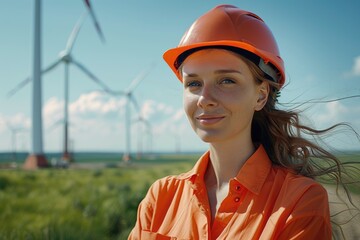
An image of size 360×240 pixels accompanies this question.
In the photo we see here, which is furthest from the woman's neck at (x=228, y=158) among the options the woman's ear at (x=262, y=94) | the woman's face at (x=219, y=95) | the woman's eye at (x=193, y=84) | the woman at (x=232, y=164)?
the woman's eye at (x=193, y=84)

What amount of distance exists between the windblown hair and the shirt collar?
0.14m

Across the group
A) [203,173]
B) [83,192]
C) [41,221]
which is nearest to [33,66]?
[83,192]

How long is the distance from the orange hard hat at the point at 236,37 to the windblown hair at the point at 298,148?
0.23 meters

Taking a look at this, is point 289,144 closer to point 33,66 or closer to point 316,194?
point 316,194

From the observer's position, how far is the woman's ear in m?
2.68

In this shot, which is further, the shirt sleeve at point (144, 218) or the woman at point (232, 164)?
the shirt sleeve at point (144, 218)

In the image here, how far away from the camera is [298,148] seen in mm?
2971

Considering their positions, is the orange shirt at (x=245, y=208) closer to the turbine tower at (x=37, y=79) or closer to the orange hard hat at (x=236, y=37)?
the orange hard hat at (x=236, y=37)

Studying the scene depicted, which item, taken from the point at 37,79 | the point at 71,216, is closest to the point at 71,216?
the point at 71,216

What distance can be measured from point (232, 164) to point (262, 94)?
44 cm

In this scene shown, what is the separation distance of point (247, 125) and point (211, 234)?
64 cm

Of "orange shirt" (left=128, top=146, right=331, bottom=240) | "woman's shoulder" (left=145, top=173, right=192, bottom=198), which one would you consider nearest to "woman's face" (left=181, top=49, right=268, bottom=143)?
"orange shirt" (left=128, top=146, right=331, bottom=240)

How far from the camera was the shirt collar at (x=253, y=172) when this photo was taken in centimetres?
255

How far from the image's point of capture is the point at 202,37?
2.61 meters
